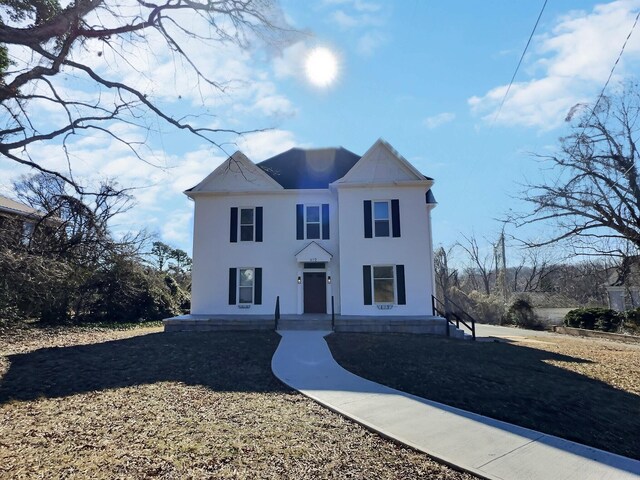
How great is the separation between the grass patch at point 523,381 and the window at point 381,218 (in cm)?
523

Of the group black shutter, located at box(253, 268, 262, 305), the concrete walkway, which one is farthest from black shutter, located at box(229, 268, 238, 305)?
the concrete walkway

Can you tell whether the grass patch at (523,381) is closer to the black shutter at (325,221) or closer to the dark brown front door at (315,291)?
the dark brown front door at (315,291)

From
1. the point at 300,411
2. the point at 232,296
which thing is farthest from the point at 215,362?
the point at 232,296

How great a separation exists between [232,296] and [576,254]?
14.7 metres

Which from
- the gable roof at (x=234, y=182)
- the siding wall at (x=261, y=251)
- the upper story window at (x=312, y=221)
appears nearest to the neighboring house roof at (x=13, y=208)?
the gable roof at (x=234, y=182)

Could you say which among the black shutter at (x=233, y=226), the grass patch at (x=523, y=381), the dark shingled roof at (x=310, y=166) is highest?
the dark shingled roof at (x=310, y=166)

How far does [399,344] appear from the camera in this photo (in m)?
10.4

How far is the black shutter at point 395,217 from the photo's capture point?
50.6ft

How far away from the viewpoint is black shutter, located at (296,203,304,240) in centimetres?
1619

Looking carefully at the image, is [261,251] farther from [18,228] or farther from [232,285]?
[18,228]

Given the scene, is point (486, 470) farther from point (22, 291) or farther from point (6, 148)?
point (22, 291)

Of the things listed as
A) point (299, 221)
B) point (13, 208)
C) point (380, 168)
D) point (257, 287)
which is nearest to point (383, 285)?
point (299, 221)

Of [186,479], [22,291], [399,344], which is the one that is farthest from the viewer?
[22,291]

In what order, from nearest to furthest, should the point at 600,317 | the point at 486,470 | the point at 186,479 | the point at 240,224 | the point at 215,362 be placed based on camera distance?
the point at 186,479 < the point at 486,470 < the point at 215,362 < the point at 240,224 < the point at 600,317
